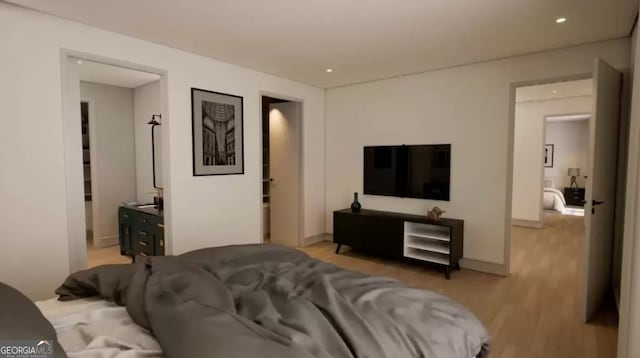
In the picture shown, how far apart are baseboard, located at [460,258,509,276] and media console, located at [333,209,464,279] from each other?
0.14 m

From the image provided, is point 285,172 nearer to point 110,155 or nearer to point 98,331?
point 110,155

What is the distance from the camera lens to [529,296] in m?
3.22

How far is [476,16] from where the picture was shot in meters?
2.63

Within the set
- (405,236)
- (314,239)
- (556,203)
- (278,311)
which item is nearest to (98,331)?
(278,311)

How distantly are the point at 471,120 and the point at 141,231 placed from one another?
13.7ft

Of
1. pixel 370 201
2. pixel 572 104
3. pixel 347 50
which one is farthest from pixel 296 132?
pixel 572 104

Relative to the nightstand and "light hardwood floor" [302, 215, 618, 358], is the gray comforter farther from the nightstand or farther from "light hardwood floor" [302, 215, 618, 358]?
the nightstand

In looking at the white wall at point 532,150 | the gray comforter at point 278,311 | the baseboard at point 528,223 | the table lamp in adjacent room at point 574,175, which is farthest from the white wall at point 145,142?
the table lamp in adjacent room at point 574,175

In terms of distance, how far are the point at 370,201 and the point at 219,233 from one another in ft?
7.14

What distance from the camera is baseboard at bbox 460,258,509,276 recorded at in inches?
150

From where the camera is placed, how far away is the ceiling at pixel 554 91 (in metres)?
5.21

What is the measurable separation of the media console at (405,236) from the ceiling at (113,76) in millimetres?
3167

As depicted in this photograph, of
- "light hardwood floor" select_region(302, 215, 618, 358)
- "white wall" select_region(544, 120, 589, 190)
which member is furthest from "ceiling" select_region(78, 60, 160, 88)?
"white wall" select_region(544, 120, 589, 190)

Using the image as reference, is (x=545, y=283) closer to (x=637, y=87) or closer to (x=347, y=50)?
(x=637, y=87)
